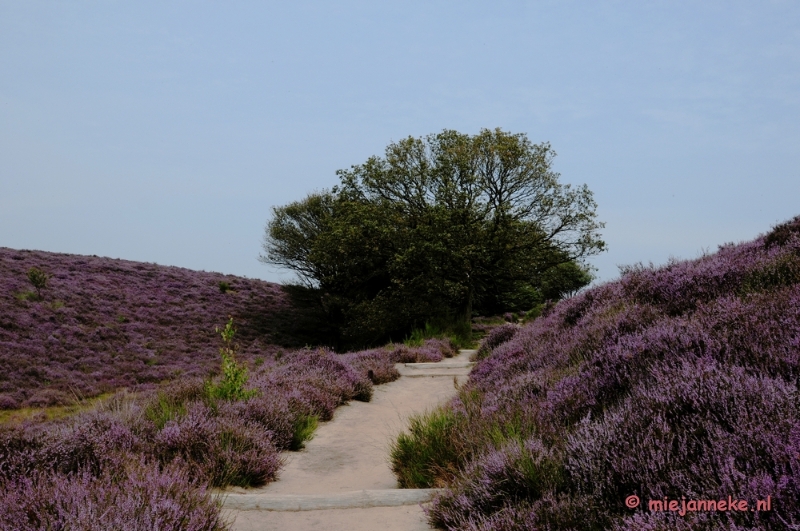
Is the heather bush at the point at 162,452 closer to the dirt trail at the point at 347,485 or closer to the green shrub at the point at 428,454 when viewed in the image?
the dirt trail at the point at 347,485

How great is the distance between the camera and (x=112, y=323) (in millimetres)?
26781

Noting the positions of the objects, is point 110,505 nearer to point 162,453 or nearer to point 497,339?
point 162,453

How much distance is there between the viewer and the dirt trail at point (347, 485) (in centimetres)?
411

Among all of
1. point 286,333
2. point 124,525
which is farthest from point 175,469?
point 286,333

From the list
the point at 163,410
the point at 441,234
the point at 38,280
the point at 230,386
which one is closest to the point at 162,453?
the point at 163,410

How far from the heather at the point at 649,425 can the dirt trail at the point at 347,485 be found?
43 cm

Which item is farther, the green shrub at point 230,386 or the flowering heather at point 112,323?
the flowering heather at point 112,323

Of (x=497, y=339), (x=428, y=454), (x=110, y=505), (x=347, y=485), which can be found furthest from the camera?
(x=497, y=339)

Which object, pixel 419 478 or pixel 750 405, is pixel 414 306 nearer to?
pixel 419 478

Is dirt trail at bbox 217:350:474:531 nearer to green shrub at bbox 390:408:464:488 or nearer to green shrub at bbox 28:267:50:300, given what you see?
green shrub at bbox 390:408:464:488

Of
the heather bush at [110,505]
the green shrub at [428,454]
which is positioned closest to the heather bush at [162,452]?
the heather bush at [110,505]

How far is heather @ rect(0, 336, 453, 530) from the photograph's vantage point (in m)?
3.36

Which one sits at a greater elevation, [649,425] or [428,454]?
[649,425]

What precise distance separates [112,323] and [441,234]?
1813 cm
